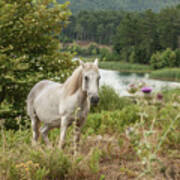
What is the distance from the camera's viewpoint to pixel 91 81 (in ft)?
10.5

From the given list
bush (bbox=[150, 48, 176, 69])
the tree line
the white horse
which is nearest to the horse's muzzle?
the white horse

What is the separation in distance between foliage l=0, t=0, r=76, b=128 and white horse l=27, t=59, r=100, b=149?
7.31ft

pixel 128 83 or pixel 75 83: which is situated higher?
pixel 75 83

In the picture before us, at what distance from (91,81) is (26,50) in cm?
383

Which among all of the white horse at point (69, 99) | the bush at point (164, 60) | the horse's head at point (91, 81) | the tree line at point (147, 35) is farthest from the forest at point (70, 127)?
the tree line at point (147, 35)

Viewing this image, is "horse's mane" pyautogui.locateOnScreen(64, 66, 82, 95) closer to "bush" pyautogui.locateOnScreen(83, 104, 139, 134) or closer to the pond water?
the pond water

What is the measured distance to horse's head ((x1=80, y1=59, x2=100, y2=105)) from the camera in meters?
3.10

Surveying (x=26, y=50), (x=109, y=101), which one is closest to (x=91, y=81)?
(x=26, y=50)

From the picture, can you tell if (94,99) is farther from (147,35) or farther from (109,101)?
(147,35)

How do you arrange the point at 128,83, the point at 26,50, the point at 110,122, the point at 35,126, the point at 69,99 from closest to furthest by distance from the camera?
1. the point at 69,99
2. the point at 35,126
3. the point at 110,122
4. the point at 26,50
5. the point at 128,83

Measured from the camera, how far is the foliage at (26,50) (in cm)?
627

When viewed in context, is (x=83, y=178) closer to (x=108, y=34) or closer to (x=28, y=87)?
(x=28, y=87)

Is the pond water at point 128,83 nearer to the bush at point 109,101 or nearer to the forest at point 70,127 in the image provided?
the forest at point 70,127

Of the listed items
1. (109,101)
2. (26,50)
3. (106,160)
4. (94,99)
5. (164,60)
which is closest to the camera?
(94,99)
